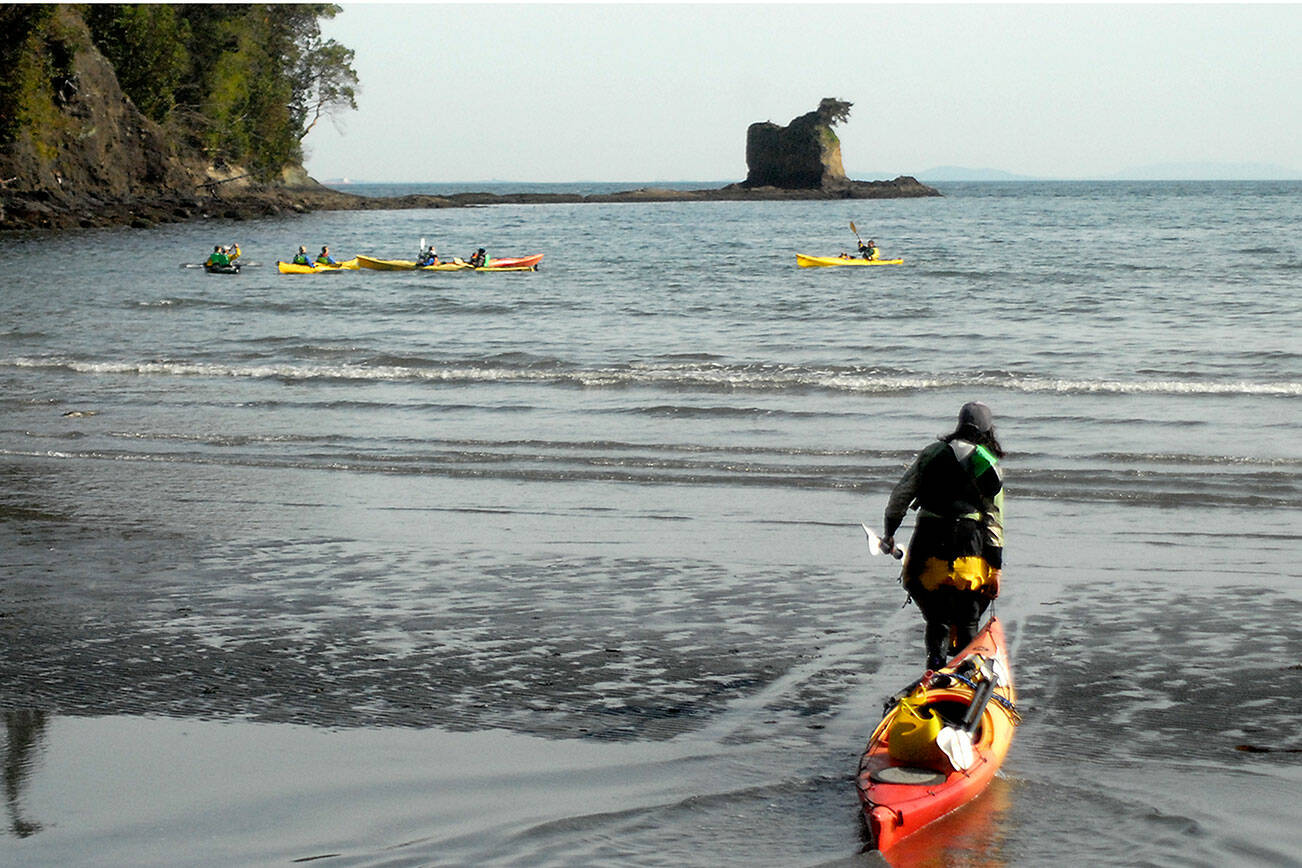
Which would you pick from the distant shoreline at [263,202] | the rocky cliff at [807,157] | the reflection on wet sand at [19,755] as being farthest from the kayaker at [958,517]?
the rocky cliff at [807,157]

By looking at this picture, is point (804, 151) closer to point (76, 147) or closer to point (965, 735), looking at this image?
point (76, 147)

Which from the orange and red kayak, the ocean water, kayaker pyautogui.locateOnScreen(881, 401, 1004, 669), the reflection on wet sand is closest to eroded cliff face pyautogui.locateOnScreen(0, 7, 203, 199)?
the ocean water

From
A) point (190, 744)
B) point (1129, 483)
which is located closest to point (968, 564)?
point (190, 744)

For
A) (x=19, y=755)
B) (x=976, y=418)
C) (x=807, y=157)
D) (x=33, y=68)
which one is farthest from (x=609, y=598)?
(x=807, y=157)

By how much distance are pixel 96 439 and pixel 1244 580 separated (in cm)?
1247

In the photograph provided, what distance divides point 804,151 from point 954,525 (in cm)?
15103

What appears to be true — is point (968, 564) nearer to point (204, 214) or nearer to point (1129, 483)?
point (1129, 483)

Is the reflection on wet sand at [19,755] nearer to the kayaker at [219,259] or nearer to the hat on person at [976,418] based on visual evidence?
the hat on person at [976,418]

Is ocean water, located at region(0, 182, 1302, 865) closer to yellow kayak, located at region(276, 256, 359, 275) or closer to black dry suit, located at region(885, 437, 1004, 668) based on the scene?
black dry suit, located at region(885, 437, 1004, 668)

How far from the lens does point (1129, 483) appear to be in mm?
12938

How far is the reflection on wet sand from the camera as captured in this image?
552 cm

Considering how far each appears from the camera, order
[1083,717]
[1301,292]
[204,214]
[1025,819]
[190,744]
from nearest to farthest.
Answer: [1025,819]
[190,744]
[1083,717]
[1301,292]
[204,214]

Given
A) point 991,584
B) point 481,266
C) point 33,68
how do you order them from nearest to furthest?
point 991,584
point 481,266
point 33,68

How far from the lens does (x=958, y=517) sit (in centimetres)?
650
